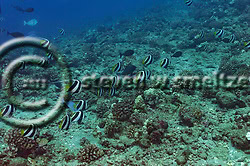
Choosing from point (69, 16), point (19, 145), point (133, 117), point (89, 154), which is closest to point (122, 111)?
point (133, 117)

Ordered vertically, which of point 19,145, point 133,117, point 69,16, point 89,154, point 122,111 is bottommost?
point 89,154

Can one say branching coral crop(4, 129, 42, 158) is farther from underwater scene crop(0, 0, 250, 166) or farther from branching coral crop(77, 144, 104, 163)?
branching coral crop(77, 144, 104, 163)

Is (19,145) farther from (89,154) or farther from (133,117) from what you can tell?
(133,117)

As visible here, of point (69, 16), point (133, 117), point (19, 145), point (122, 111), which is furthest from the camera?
point (69, 16)

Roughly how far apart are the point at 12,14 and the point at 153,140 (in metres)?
129

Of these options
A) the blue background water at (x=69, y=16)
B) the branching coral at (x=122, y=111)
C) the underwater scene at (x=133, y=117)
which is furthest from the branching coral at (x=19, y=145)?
the blue background water at (x=69, y=16)

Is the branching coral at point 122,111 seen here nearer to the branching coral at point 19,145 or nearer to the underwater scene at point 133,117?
the underwater scene at point 133,117

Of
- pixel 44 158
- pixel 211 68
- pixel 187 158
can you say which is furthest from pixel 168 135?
pixel 211 68

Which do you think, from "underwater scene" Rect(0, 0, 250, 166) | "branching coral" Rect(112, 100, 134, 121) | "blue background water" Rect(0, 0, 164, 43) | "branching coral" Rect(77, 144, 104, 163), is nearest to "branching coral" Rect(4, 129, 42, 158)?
"underwater scene" Rect(0, 0, 250, 166)

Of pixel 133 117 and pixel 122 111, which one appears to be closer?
pixel 133 117

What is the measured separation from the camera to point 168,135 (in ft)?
19.3

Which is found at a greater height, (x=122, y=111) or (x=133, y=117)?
(x=122, y=111)

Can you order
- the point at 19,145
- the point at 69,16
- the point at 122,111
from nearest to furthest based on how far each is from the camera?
1. the point at 19,145
2. the point at 122,111
3. the point at 69,16

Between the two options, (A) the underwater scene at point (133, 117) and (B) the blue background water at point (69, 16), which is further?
(B) the blue background water at point (69, 16)
